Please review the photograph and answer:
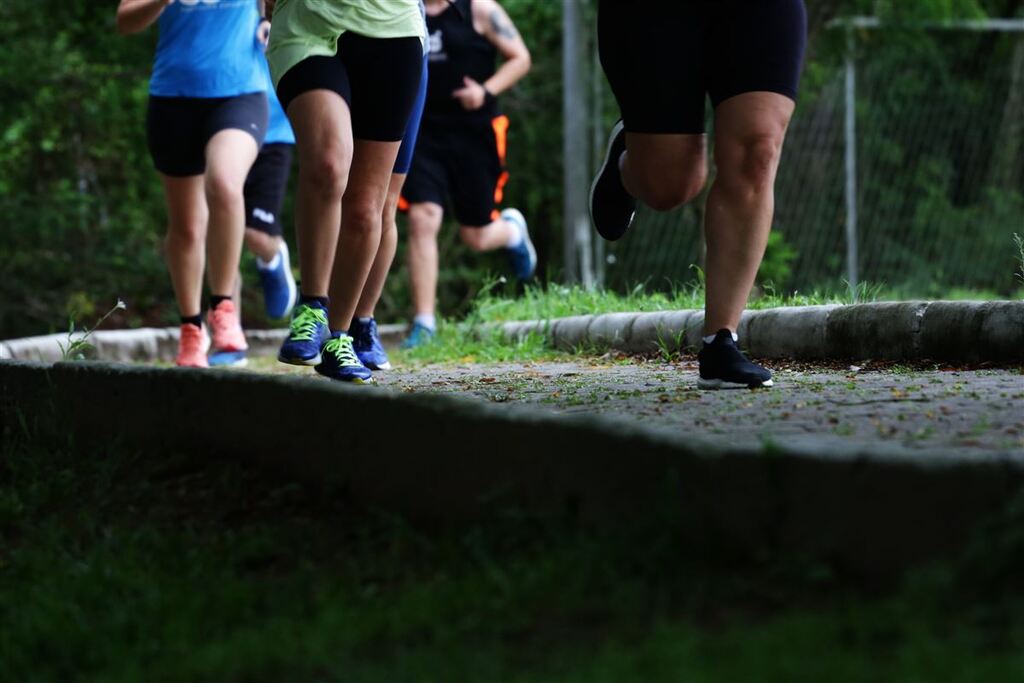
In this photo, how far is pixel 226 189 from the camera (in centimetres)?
671

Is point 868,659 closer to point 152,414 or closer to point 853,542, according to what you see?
point 853,542

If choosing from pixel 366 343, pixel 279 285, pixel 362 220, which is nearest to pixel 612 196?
pixel 362 220

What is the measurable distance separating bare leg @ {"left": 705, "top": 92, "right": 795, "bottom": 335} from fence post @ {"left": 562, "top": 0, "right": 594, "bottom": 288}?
18.6ft

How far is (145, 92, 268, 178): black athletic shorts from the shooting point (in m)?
6.84

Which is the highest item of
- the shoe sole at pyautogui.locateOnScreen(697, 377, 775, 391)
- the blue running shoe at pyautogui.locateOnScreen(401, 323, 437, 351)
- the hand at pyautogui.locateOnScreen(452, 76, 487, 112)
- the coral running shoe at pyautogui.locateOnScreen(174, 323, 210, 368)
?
the hand at pyautogui.locateOnScreen(452, 76, 487, 112)

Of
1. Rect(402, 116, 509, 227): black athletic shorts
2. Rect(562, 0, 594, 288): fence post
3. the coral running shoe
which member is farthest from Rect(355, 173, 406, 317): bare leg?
Rect(562, 0, 594, 288): fence post

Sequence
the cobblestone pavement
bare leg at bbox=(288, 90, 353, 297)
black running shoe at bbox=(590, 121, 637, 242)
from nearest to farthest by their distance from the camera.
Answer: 1. the cobblestone pavement
2. bare leg at bbox=(288, 90, 353, 297)
3. black running shoe at bbox=(590, 121, 637, 242)

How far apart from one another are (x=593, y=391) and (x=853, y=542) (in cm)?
223

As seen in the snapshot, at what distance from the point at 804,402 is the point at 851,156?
829cm

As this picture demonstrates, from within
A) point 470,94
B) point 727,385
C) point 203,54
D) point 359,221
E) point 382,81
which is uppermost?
point 203,54

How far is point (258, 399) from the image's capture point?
11.9 feet

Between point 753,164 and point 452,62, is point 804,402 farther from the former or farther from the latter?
point 452,62

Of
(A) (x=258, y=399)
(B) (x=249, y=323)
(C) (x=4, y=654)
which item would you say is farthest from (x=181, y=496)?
(B) (x=249, y=323)

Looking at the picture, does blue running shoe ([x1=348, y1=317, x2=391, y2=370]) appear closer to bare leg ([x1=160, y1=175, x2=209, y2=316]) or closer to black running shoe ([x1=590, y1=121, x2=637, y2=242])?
black running shoe ([x1=590, y1=121, x2=637, y2=242])
